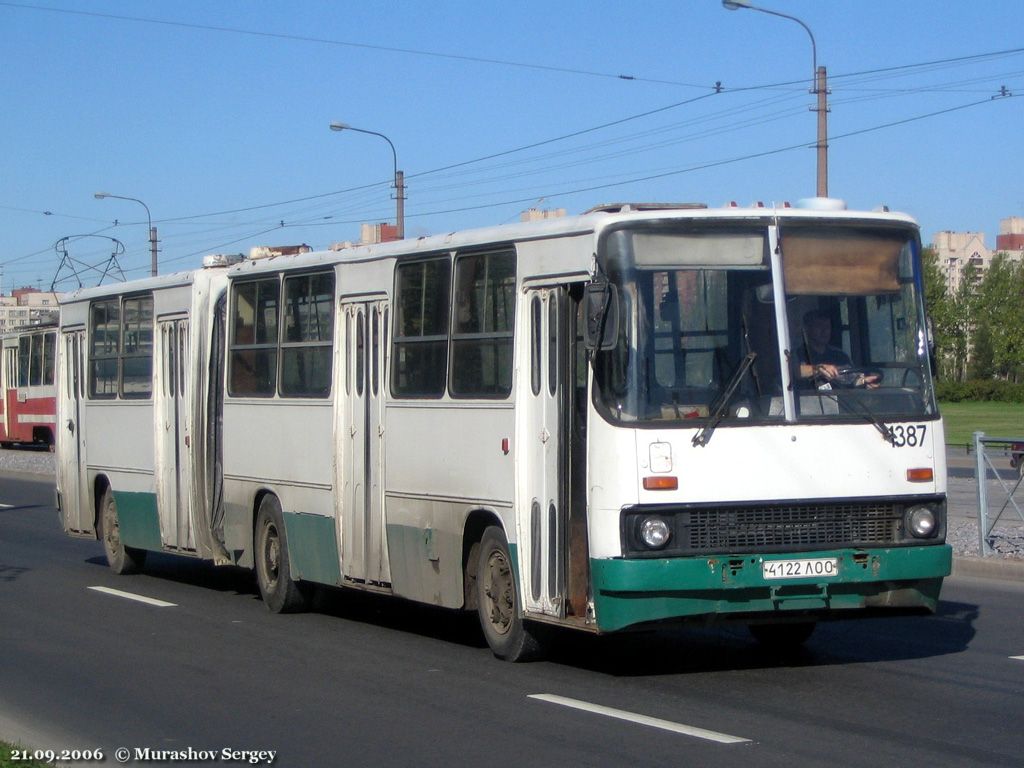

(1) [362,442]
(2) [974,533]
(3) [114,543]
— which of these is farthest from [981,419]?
(1) [362,442]

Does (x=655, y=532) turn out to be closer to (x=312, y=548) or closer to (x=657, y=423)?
(x=657, y=423)

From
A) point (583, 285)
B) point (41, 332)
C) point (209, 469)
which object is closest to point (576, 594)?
point (583, 285)

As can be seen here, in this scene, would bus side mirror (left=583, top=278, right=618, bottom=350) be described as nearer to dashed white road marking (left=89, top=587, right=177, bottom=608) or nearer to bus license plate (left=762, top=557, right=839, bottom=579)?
bus license plate (left=762, top=557, right=839, bottom=579)

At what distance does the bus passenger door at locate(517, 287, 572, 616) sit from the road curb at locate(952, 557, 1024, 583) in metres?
7.41

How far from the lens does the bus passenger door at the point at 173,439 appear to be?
15.8 meters

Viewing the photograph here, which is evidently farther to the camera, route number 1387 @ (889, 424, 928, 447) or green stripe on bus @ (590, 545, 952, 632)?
route number 1387 @ (889, 424, 928, 447)

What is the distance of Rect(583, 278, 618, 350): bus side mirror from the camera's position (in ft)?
30.2

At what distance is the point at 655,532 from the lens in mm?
9281

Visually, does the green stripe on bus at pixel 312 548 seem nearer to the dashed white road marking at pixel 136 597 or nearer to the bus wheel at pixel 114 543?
the dashed white road marking at pixel 136 597

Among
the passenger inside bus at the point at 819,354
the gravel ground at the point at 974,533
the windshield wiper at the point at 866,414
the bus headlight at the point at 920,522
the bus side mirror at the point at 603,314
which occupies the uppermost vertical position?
the bus side mirror at the point at 603,314

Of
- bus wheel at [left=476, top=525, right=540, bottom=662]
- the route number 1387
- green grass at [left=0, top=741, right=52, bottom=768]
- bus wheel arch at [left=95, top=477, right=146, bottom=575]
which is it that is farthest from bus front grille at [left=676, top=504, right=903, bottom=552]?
bus wheel arch at [left=95, top=477, right=146, bottom=575]

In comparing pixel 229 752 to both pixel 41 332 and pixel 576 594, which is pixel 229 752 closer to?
pixel 576 594

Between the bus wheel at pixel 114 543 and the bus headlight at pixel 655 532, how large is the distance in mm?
9383

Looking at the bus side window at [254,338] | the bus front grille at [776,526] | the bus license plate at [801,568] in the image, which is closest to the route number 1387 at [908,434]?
the bus front grille at [776,526]
